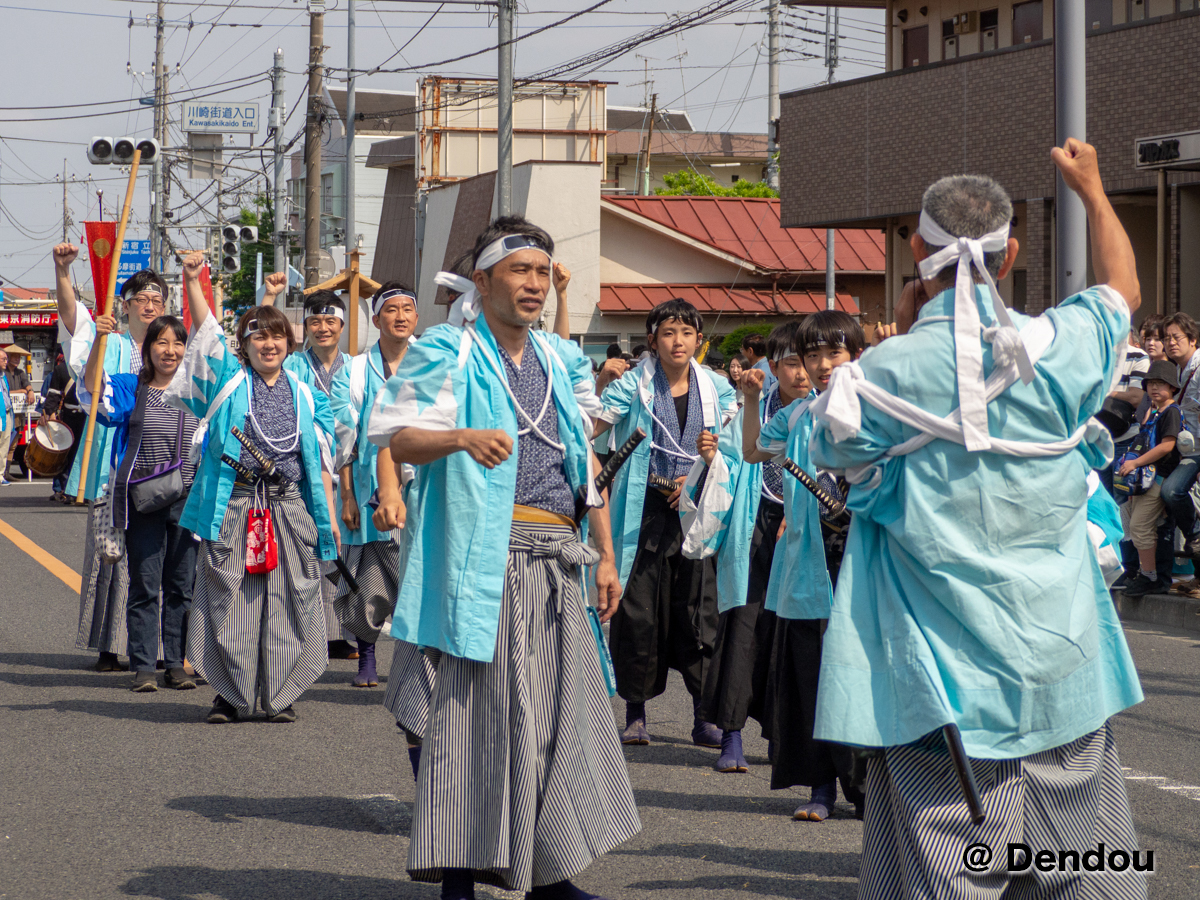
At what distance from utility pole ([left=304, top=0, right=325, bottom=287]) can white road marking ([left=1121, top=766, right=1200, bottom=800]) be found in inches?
829

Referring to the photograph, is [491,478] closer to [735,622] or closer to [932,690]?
[932,690]

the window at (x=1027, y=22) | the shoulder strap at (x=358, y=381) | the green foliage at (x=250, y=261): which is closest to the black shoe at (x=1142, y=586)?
the shoulder strap at (x=358, y=381)

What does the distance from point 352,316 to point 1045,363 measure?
28.8ft

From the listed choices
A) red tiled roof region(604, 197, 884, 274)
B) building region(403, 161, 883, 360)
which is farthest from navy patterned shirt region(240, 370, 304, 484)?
red tiled roof region(604, 197, 884, 274)

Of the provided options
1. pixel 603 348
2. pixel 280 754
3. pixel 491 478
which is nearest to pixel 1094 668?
pixel 491 478

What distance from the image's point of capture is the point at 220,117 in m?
36.3

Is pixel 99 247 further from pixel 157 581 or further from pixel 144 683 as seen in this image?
pixel 144 683

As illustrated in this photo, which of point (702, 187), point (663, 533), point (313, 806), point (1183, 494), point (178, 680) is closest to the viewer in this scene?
point (313, 806)

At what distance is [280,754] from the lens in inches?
245

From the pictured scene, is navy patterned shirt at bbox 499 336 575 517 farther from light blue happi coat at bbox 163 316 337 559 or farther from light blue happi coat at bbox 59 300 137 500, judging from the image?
light blue happi coat at bbox 59 300 137 500

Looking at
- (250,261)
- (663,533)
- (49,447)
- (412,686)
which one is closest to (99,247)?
(49,447)

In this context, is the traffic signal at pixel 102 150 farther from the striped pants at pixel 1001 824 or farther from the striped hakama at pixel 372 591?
the striped pants at pixel 1001 824

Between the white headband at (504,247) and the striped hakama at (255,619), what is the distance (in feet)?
10.6

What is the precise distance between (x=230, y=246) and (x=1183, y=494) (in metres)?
21.4
